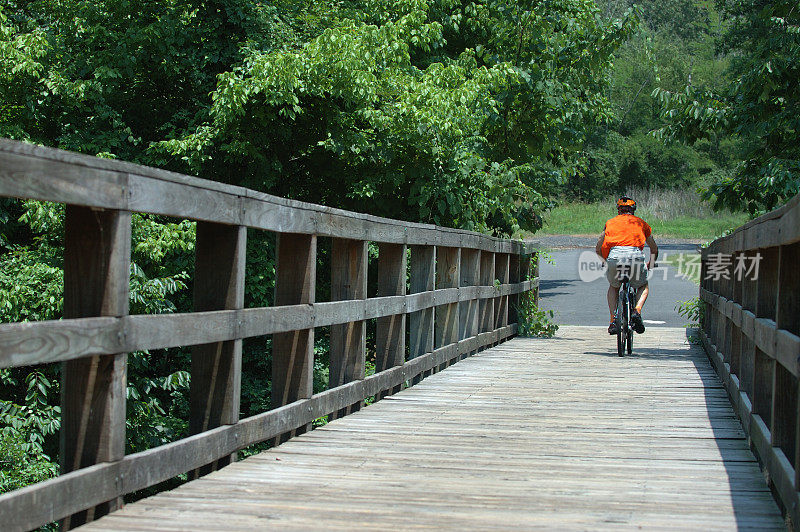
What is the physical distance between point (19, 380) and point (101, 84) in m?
5.06

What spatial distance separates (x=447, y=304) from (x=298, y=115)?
20.8 feet

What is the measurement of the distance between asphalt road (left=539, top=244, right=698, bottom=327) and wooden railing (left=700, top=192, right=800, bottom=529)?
37.1ft

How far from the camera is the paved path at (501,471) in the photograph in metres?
3.75

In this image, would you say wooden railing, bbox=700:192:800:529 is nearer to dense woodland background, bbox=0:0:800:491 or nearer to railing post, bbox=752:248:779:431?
railing post, bbox=752:248:779:431

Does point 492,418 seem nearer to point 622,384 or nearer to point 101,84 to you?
point 622,384

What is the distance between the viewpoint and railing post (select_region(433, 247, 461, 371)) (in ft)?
31.7

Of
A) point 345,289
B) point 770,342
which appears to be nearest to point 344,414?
point 345,289

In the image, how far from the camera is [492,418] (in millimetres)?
6562

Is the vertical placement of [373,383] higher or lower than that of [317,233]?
lower

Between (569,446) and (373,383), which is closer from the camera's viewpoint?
(569,446)

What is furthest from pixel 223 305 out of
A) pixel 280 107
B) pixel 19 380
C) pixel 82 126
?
pixel 82 126

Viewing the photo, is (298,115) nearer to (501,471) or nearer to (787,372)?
(501,471)

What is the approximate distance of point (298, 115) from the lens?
15078 millimetres

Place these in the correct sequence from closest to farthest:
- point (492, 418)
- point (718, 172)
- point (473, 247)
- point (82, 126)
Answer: point (492, 418)
point (473, 247)
point (82, 126)
point (718, 172)
